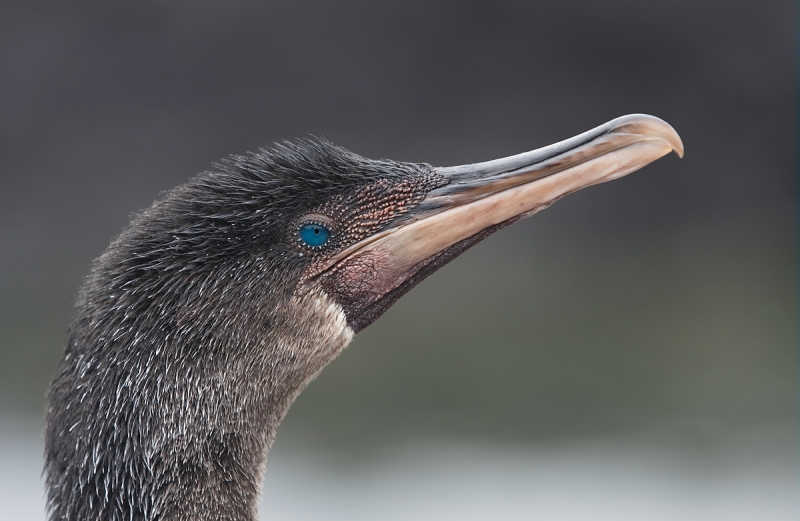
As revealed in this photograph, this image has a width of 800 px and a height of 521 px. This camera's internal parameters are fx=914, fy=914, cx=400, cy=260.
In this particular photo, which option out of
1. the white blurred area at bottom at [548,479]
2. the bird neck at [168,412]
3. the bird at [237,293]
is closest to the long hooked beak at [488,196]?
the bird at [237,293]

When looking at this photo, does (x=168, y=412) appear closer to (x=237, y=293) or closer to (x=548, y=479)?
(x=237, y=293)

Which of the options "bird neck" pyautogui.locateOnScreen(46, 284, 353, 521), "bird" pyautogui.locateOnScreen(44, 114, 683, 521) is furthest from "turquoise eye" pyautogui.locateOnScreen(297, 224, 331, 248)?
"bird neck" pyautogui.locateOnScreen(46, 284, 353, 521)

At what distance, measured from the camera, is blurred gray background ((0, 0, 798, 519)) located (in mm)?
8336

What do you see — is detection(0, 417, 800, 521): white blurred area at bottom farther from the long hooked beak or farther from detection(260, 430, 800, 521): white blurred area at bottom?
the long hooked beak

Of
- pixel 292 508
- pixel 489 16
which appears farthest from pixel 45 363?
pixel 489 16

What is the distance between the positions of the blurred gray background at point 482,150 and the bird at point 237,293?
5.58 meters

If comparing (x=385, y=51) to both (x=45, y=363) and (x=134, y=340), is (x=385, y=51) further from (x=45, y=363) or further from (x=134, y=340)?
(x=134, y=340)

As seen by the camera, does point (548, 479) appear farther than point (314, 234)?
Yes

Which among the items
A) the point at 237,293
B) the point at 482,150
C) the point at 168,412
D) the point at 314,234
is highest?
the point at 482,150

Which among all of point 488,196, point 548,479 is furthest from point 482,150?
point 488,196

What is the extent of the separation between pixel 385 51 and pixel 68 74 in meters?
3.36

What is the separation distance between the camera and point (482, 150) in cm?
966

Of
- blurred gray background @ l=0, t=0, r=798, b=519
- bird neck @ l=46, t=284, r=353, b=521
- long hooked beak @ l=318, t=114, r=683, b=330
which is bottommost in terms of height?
bird neck @ l=46, t=284, r=353, b=521

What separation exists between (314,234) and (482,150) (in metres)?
7.53
